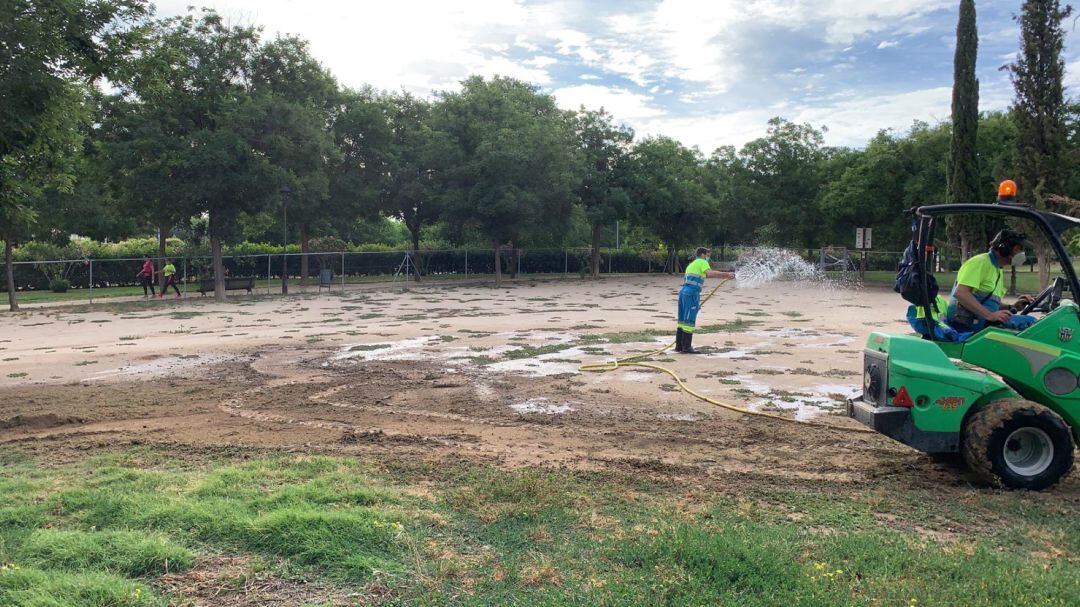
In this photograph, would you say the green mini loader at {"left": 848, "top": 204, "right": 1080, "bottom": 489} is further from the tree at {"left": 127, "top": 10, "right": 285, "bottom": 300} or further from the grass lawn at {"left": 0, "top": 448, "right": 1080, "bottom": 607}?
the tree at {"left": 127, "top": 10, "right": 285, "bottom": 300}

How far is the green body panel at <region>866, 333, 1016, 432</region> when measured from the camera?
5867 millimetres

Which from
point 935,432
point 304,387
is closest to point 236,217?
point 304,387

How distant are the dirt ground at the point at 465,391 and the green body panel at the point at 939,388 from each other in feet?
2.11

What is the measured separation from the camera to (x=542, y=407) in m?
9.08

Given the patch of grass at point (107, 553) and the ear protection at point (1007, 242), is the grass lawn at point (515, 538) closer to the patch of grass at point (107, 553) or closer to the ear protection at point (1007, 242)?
the patch of grass at point (107, 553)

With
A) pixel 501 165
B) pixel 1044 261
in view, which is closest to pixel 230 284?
pixel 501 165

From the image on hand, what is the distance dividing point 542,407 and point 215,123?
21458mm

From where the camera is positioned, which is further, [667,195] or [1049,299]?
[667,195]

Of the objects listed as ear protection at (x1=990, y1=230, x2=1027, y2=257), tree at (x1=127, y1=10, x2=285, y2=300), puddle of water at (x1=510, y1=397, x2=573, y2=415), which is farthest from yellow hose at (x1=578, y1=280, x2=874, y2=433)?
tree at (x1=127, y1=10, x2=285, y2=300)

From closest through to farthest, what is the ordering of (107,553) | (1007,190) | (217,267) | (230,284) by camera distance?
(107,553) < (1007,190) < (217,267) < (230,284)

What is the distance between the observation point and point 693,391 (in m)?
9.98

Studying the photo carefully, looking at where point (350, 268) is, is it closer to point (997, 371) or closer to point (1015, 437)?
point (997, 371)

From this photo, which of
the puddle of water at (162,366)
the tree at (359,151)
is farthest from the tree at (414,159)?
the puddle of water at (162,366)

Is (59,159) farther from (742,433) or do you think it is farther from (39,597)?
Result: (742,433)
